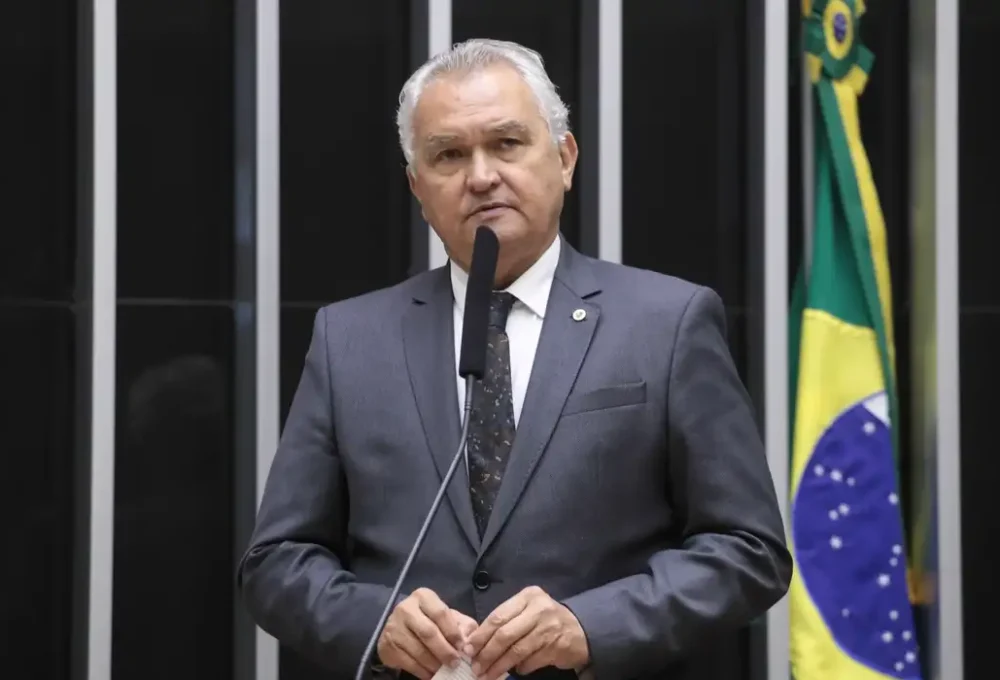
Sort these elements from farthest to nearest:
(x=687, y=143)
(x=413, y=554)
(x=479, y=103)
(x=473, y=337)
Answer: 1. (x=687, y=143)
2. (x=479, y=103)
3. (x=473, y=337)
4. (x=413, y=554)

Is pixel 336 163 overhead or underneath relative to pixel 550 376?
overhead

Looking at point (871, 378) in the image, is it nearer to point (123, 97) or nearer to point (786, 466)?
point (786, 466)

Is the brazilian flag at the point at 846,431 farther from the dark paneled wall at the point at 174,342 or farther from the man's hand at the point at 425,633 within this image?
the man's hand at the point at 425,633

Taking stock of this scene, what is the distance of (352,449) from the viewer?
1.70 m

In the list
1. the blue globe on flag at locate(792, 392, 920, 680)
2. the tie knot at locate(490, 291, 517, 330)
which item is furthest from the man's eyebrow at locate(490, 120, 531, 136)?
the blue globe on flag at locate(792, 392, 920, 680)

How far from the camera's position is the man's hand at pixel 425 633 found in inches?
57.5

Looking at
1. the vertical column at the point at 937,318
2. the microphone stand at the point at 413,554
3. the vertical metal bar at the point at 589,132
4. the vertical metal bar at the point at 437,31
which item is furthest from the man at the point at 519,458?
the vertical column at the point at 937,318

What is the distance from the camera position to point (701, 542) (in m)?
1.61

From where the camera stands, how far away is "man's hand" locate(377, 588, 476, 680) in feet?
4.79

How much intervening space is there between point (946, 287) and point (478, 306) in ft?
7.08

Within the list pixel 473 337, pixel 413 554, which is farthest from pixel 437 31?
pixel 413 554

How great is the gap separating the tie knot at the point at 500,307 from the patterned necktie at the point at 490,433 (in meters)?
0.04

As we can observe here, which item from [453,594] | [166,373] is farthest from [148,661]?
[453,594]

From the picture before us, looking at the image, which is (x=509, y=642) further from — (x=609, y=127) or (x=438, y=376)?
(x=609, y=127)
